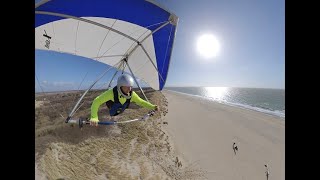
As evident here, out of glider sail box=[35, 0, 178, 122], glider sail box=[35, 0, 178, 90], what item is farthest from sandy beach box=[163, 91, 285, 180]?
glider sail box=[35, 0, 178, 122]

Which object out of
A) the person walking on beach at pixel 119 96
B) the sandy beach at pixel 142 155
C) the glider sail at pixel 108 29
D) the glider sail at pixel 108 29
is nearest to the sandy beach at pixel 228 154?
the sandy beach at pixel 142 155

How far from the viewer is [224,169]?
9156 mm

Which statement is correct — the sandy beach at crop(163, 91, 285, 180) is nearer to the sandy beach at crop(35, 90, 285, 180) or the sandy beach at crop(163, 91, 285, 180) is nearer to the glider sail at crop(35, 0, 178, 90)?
the sandy beach at crop(35, 90, 285, 180)

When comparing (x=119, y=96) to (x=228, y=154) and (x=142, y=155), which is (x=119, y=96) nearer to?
(x=142, y=155)

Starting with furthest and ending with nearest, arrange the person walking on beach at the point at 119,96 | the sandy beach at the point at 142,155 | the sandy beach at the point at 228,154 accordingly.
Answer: the sandy beach at the point at 228,154, the sandy beach at the point at 142,155, the person walking on beach at the point at 119,96

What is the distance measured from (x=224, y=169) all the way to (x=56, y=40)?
818 cm

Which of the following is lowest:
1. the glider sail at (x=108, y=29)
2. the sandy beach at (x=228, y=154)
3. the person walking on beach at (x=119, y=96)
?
the sandy beach at (x=228, y=154)

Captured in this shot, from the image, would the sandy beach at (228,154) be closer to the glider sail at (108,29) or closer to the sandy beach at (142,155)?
the sandy beach at (142,155)

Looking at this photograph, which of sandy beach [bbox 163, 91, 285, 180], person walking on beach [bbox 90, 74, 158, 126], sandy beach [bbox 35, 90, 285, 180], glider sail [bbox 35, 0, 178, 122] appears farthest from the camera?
sandy beach [bbox 163, 91, 285, 180]
